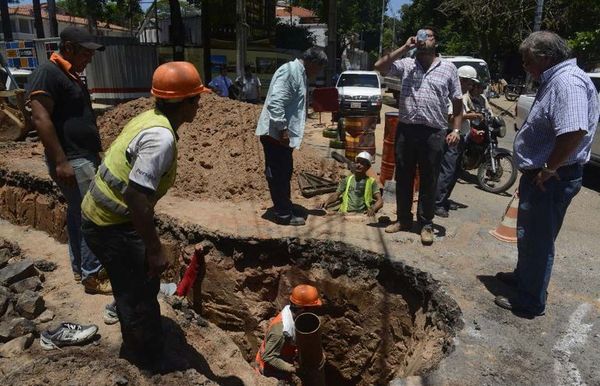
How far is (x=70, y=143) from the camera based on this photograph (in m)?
3.54

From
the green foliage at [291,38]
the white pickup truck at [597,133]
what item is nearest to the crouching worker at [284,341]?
the white pickup truck at [597,133]

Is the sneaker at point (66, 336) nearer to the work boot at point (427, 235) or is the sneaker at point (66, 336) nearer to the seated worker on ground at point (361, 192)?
the work boot at point (427, 235)

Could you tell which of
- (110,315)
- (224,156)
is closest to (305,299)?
(110,315)

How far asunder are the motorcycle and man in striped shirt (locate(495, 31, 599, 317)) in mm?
3786

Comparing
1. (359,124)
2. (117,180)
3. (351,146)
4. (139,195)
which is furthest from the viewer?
(351,146)

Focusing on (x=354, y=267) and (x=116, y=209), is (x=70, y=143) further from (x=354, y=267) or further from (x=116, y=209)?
(x=354, y=267)

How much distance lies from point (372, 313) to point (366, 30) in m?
51.5

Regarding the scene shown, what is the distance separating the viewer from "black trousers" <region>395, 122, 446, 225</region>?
14.4ft

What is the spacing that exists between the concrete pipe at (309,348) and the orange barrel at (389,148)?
3.31 meters

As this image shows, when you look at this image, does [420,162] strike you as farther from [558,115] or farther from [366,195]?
[558,115]

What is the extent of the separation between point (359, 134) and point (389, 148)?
1273 millimetres

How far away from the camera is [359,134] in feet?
25.8

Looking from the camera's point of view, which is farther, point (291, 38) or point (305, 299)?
point (291, 38)

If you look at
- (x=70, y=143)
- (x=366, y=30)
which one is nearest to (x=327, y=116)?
(x=70, y=143)
